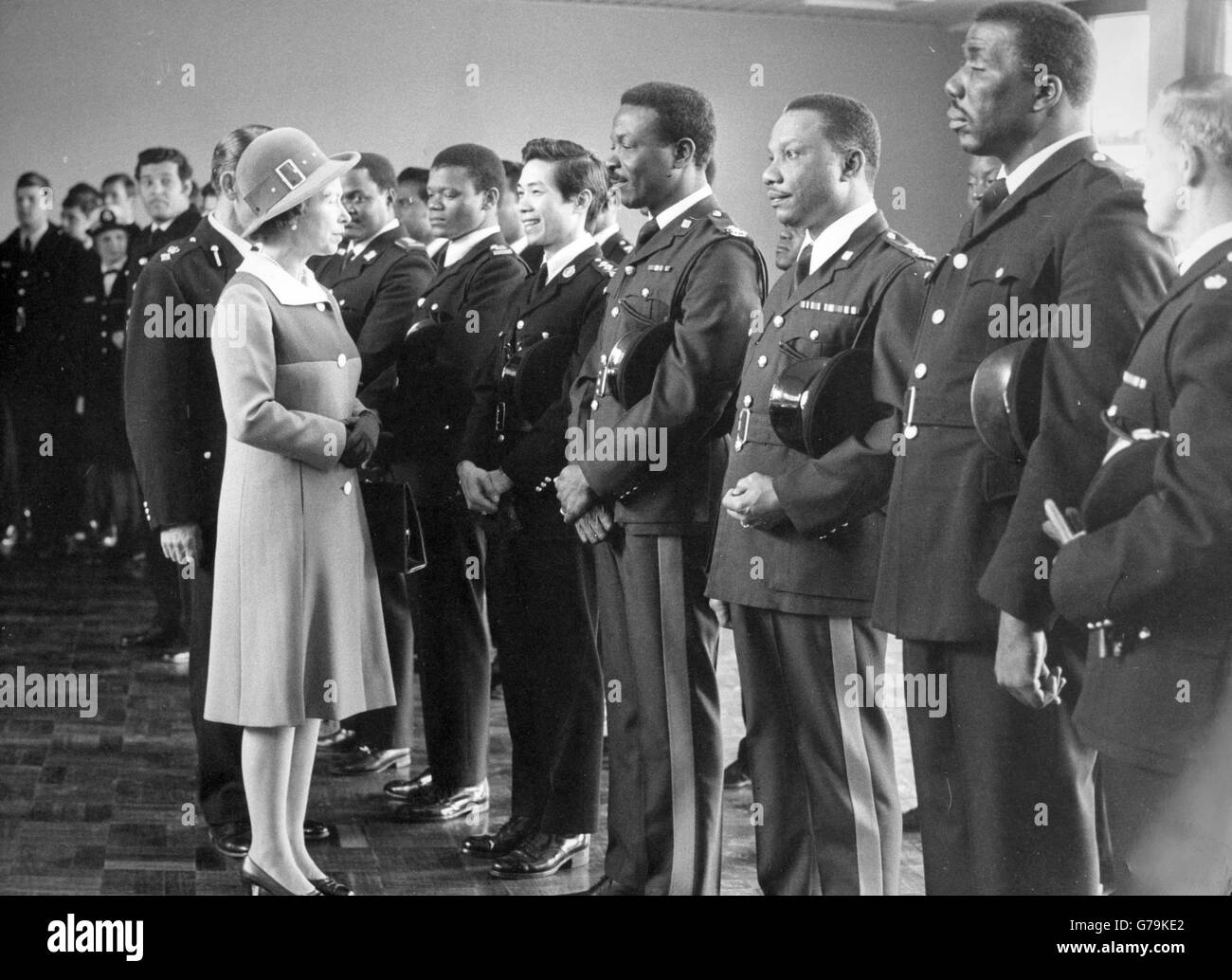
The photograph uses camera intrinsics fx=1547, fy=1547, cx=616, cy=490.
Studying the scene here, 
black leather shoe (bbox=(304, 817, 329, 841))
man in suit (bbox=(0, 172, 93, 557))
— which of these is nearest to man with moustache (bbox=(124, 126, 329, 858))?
black leather shoe (bbox=(304, 817, 329, 841))

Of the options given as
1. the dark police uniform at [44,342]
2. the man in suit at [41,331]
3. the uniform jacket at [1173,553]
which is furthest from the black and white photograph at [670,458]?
the dark police uniform at [44,342]

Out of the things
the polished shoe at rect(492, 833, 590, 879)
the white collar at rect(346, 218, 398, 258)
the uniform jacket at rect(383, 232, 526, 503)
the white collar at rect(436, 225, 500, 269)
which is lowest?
the polished shoe at rect(492, 833, 590, 879)

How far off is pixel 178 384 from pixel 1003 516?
75.1 inches

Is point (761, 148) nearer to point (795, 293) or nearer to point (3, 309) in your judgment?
point (795, 293)

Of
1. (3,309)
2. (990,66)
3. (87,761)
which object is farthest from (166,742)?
(990,66)

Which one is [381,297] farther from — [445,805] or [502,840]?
[502,840]

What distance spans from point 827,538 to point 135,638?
3.35 meters

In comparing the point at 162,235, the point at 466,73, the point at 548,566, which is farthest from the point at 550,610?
the point at 162,235

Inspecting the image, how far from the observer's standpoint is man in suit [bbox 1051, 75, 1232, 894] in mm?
1920

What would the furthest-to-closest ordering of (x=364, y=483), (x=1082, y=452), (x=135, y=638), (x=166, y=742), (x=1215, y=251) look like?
(x=135, y=638), (x=166, y=742), (x=364, y=483), (x=1082, y=452), (x=1215, y=251)

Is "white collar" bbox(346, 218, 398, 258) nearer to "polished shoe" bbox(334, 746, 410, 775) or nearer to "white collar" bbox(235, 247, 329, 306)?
"white collar" bbox(235, 247, 329, 306)

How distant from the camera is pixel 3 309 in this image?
18.4ft

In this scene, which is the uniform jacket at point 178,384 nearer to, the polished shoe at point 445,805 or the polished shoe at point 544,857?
the polished shoe at point 445,805

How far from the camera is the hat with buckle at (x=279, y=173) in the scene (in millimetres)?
2984
